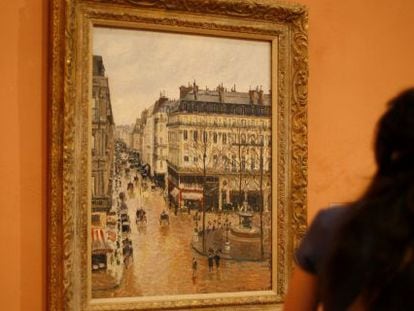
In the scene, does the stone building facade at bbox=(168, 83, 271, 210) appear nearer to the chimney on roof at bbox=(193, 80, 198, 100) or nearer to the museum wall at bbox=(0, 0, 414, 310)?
the chimney on roof at bbox=(193, 80, 198, 100)

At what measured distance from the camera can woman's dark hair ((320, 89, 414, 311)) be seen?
30.8 inches

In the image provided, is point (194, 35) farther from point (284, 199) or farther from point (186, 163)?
point (284, 199)

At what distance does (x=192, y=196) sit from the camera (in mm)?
1584

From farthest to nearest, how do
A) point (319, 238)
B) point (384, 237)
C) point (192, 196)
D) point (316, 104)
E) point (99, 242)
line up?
1. point (316, 104)
2. point (192, 196)
3. point (99, 242)
4. point (319, 238)
5. point (384, 237)

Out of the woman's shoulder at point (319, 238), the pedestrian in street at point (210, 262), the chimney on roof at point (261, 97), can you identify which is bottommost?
the pedestrian in street at point (210, 262)

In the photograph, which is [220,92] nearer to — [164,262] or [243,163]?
[243,163]

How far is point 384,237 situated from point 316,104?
39.1 inches

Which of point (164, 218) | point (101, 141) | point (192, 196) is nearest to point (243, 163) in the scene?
point (192, 196)

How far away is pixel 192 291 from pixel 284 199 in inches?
14.8

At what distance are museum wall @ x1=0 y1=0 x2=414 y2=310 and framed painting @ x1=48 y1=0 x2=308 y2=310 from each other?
5 centimetres

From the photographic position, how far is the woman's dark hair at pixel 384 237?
783 millimetres

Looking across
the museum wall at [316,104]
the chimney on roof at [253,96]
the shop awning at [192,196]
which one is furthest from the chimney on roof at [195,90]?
the museum wall at [316,104]

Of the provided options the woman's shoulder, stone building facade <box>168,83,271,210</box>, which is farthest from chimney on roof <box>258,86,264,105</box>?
the woman's shoulder

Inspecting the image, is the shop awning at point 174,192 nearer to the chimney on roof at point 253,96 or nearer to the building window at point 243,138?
the building window at point 243,138
